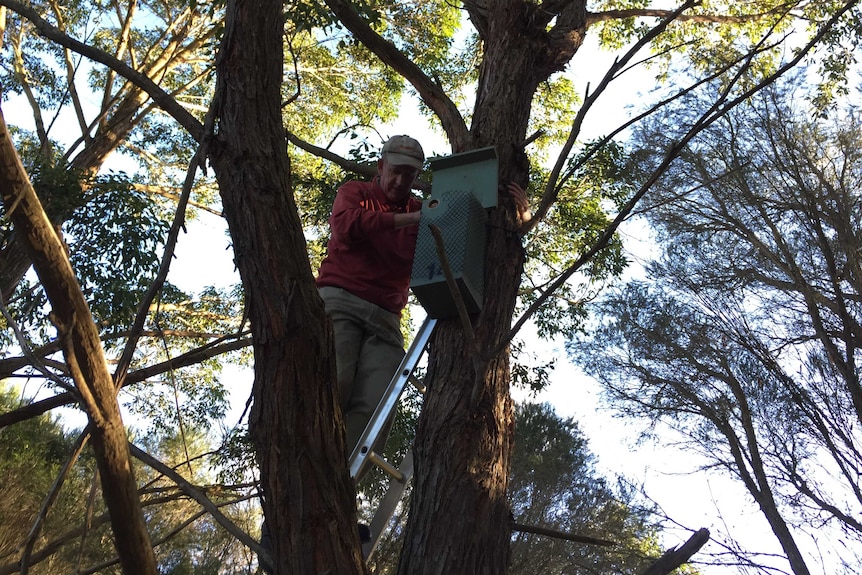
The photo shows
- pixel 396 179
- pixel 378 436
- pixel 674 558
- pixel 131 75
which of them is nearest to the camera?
pixel 674 558

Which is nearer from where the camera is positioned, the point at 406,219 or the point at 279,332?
the point at 279,332

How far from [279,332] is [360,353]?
4.63ft

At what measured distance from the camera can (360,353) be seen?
2.99 metres

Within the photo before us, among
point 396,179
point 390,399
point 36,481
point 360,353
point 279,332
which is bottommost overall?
point 279,332

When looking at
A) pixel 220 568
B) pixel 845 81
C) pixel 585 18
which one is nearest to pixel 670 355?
pixel 845 81

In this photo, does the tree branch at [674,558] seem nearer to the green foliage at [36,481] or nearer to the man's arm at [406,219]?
the man's arm at [406,219]

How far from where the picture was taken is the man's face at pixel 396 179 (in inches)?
122

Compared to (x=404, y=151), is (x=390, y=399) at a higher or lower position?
lower

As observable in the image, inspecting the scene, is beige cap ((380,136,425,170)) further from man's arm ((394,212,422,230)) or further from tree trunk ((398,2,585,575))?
man's arm ((394,212,422,230))

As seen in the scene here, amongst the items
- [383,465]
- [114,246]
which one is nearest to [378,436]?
[383,465]

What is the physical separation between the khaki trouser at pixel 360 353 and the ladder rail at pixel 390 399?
0.50 feet

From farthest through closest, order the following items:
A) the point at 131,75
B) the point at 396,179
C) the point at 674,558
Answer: the point at 396,179, the point at 131,75, the point at 674,558

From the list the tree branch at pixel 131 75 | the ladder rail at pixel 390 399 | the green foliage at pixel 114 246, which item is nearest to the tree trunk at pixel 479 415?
the ladder rail at pixel 390 399

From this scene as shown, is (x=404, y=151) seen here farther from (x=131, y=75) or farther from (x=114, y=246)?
(x=114, y=246)
